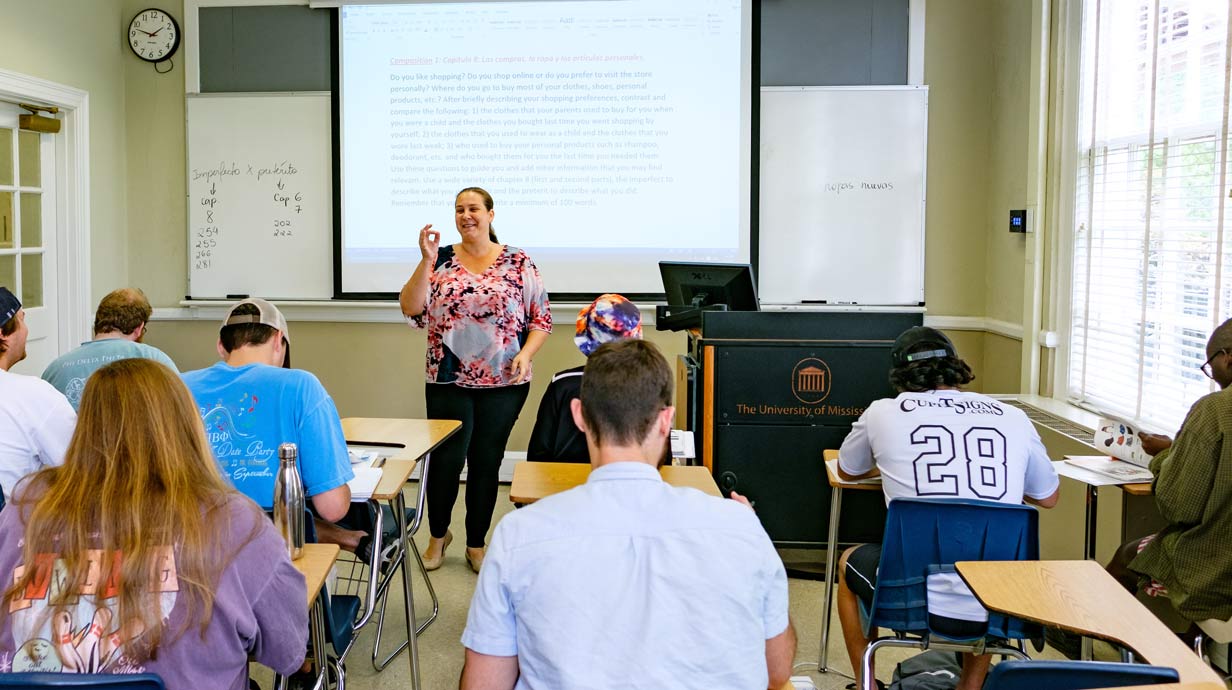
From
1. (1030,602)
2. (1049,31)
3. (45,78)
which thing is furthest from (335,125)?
(1030,602)

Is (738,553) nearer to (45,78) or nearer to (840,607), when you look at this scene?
(840,607)

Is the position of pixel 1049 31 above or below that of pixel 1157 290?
above

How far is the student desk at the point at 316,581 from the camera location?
1.95 metres

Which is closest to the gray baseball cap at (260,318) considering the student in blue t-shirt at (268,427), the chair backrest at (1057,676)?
the student in blue t-shirt at (268,427)

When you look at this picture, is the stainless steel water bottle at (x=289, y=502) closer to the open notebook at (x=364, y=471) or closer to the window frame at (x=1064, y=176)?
the open notebook at (x=364, y=471)

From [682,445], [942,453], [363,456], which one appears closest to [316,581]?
[363,456]

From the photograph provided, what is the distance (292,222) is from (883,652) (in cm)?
377

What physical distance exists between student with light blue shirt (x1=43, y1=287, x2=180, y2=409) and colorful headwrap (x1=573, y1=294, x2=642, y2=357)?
1.25m

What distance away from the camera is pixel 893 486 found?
8.81ft

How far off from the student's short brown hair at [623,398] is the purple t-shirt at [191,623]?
0.57 meters

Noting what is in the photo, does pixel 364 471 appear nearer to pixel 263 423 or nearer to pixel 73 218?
pixel 263 423

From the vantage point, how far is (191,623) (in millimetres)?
1560

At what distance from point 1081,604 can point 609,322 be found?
1.56 m

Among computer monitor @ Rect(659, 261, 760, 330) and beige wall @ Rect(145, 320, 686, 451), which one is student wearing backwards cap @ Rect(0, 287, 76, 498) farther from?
beige wall @ Rect(145, 320, 686, 451)
